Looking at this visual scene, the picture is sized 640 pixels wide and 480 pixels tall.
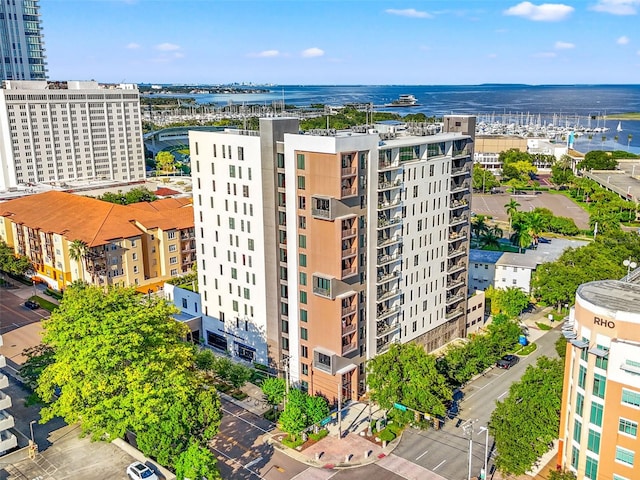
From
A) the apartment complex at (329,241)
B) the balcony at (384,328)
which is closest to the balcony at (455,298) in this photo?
the apartment complex at (329,241)

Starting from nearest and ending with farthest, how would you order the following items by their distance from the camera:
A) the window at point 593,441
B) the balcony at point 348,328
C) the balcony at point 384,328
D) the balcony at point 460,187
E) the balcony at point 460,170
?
the window at point 593,441 < the balcony at point 348,328 < the balcony at point 384,328 < the balcony at point 460,170 < the balcony at point 460,187

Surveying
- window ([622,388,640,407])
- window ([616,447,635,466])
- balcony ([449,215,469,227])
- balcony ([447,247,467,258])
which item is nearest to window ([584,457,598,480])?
window ([616,447,635,466])

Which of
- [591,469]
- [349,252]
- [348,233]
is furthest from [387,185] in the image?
[591,469]

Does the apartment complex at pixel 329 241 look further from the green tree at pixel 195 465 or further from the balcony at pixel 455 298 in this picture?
the green tree at pixel 195 465

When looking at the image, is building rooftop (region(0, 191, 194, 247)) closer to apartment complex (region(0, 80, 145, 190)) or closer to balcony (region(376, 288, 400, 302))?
balcony (region(376, 288, 400, 302))

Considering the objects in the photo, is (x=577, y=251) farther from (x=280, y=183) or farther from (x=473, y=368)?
(x=280, y=183)

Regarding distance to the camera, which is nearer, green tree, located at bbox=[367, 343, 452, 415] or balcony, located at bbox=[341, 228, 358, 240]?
green tree, located at bbox=[367, 343, 452, 415]
